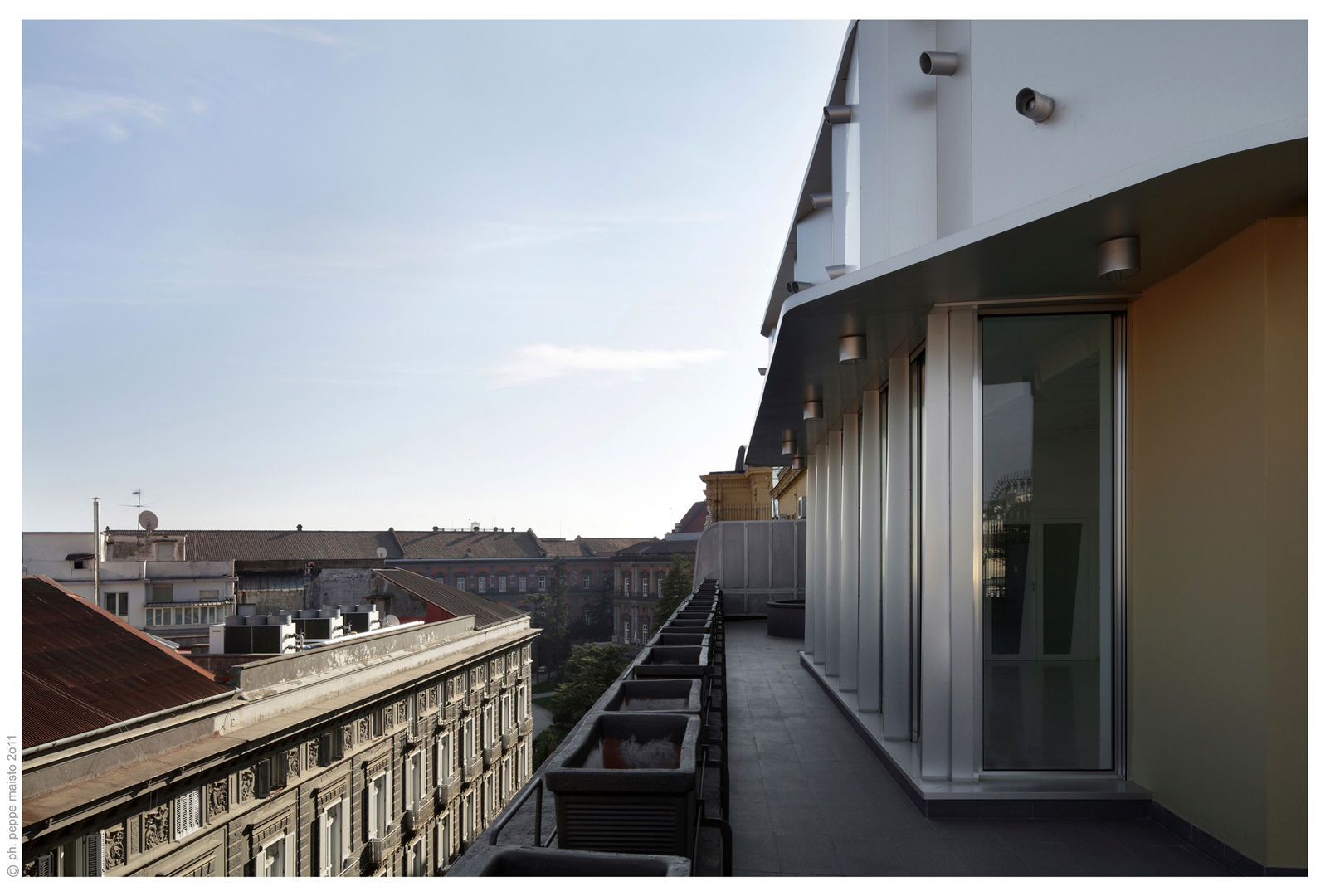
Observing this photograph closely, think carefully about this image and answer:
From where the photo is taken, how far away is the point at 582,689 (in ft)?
111

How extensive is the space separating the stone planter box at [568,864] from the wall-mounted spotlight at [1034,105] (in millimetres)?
4098

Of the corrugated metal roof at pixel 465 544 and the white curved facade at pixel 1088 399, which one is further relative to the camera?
the corrugated metal roof at pixel 465 544

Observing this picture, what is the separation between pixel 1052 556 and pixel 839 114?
4.21 m

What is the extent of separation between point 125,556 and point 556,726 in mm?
18173

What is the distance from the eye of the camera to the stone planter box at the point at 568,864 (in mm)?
2234

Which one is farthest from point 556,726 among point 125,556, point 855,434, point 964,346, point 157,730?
point 964,346

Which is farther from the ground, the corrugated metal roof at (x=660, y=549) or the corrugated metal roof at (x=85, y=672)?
the corrugated metal roof at (x=85, y=672)

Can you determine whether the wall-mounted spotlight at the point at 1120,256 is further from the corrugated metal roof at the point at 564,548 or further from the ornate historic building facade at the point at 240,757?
the corrugated metal roof at the point at 564,548

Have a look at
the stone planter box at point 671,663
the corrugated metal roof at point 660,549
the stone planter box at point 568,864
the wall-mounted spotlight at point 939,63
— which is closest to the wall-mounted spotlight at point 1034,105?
the wall-mounted spotlight at point 939,63

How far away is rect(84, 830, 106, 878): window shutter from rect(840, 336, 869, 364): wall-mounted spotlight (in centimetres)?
1007

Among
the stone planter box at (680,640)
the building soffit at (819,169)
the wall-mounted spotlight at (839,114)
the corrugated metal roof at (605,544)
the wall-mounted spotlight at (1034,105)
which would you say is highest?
the building soffit at (819,169)

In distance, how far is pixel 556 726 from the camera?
34969 mm

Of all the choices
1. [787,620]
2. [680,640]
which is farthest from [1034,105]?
[787,620]
